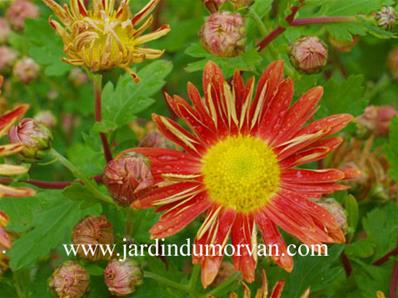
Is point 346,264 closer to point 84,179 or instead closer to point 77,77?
point 84,179

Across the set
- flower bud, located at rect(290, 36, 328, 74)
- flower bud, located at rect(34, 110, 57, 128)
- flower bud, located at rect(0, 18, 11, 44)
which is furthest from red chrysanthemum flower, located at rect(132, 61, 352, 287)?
flower bud, located at rect(0, 18, 11, 44)

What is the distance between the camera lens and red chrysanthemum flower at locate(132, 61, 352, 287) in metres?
1.78

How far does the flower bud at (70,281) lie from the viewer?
5.90ft

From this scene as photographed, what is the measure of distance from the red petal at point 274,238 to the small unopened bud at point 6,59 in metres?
1.13

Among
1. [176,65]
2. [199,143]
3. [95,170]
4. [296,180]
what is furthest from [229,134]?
[176,65]

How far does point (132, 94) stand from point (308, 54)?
0.49 m

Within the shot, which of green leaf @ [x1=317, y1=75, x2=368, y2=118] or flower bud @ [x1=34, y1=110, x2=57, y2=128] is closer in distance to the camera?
green leaf @ [x1=317, y1=75, x2=368, y2=118]

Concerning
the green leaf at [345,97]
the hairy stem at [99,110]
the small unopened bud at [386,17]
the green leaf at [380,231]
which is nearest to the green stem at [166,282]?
the hairy stem at [99,110]

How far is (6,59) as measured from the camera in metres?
2.64

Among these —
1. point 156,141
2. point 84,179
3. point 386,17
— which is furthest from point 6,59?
point 386,17

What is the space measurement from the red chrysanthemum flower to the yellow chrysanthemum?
159 mm

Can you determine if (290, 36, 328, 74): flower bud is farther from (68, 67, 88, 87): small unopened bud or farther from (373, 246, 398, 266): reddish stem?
(68, 67, 88, 87): small unopened bud

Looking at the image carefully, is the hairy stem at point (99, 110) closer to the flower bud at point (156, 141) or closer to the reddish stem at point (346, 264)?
the flower bud at point (156, 141)

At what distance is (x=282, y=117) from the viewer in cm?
189
